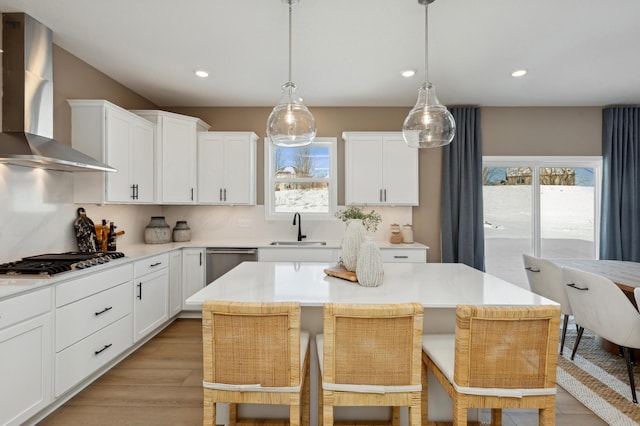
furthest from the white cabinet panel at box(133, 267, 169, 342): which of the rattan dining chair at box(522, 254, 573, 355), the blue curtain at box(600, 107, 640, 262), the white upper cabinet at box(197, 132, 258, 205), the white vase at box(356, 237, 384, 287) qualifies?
the blue curtain at box(600, 107, 640, 262)

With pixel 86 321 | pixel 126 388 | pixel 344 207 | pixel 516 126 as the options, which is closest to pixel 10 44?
pixel 86 321

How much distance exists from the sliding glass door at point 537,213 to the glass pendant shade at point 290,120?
351 centimetres

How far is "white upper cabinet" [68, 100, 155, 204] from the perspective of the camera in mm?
2953

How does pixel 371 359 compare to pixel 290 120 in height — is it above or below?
below

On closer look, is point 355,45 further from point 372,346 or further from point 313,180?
point 372,346

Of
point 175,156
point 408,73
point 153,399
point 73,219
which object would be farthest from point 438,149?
point 73,219

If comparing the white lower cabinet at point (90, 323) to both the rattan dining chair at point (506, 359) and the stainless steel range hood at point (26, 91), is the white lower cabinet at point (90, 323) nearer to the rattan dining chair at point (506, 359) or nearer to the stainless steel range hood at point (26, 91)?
the stainless steel range hood at point (26, 91)

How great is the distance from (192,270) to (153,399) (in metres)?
1.66

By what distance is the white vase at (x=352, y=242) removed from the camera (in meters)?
2.07

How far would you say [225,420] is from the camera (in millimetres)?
1841

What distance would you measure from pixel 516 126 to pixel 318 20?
3448 millimetres

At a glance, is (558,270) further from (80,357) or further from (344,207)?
(80,357)

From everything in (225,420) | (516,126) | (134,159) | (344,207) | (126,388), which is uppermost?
(516,126)

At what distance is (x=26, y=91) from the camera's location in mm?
2389
